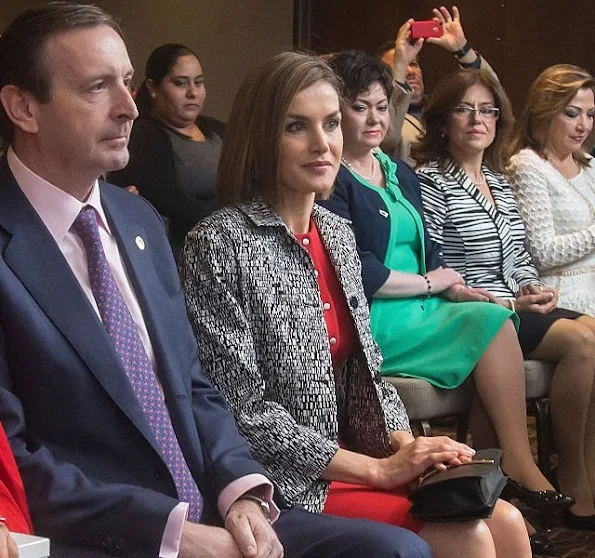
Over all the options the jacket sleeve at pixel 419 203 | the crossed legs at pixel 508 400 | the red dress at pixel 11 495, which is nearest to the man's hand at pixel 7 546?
the red dress at pixel 11 495

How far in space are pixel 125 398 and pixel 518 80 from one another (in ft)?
16.3

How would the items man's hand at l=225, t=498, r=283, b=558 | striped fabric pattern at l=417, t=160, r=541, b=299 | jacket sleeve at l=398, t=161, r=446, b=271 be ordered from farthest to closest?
1. striped fabric pattern at l=417, t=160, r=541, b=299
2. jacket sleeve at l=398, t=161, r=446, b=271
3. man's hand at l=225, t=498, r=283, b=558

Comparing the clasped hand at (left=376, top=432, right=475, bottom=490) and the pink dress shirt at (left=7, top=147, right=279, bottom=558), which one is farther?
the clasped hand at (left=376, top=432, right=475, bottom=490)

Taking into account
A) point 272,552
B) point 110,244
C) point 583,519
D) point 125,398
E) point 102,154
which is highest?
point 102,154

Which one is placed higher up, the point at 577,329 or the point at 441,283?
the point at 441,283

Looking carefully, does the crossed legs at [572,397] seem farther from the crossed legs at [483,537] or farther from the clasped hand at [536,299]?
the crossed legs at [483,537]

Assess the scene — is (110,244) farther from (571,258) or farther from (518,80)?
(518,80)

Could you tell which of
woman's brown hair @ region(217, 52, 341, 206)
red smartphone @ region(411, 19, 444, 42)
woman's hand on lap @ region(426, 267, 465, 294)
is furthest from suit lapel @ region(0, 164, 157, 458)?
red smartphone @ region(411, 19, 444, 42)

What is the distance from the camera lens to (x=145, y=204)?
2.11m

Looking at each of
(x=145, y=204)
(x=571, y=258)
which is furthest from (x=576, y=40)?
(x=145, y=204)

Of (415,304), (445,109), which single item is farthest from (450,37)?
(415,304)

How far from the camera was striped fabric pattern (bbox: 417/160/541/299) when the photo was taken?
369 centimetres

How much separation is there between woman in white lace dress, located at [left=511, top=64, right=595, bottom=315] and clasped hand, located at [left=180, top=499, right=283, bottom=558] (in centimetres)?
226

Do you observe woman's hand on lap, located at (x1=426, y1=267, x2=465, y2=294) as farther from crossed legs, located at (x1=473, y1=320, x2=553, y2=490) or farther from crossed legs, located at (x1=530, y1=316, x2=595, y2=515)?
crossed legs, located at (x1=530, y1=316, x2=595, y2=515)
